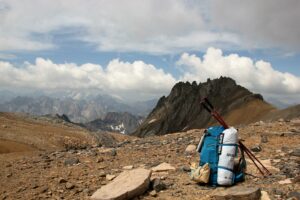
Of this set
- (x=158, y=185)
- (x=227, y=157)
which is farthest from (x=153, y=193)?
(x=227, y=157)

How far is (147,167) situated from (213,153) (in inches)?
138

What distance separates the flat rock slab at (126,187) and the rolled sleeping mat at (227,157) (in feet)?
6.51

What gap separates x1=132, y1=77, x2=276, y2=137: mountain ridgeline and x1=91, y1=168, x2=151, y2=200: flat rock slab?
76.1m

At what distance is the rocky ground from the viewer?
36.7 ft

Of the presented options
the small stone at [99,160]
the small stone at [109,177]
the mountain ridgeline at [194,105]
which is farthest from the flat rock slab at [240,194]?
the mountain ridgeline at [194,105]

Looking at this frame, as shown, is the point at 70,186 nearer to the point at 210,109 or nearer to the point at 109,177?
the point at 109,177

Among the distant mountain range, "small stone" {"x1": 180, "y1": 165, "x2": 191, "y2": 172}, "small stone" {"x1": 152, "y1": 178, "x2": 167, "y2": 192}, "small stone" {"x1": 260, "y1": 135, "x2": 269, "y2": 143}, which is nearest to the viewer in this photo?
"small stone" {"x1": 152, "y1": 178, "x2": 167, "y2": 192}

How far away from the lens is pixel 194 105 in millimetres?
107312

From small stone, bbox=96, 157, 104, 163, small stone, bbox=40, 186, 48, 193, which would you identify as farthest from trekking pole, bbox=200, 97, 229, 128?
small stone, bbox=96, 157, 104, 163

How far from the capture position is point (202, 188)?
11.2 meters

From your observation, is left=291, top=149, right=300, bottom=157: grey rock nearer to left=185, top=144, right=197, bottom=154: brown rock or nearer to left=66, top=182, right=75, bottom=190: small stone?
left=185, top=144, right=197, bottom=154: brown rock

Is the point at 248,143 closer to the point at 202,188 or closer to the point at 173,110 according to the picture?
the point at 202,188

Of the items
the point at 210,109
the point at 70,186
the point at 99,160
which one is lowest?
the point at 70,186

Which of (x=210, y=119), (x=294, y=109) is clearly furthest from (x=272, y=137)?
(x=210, y=119)
